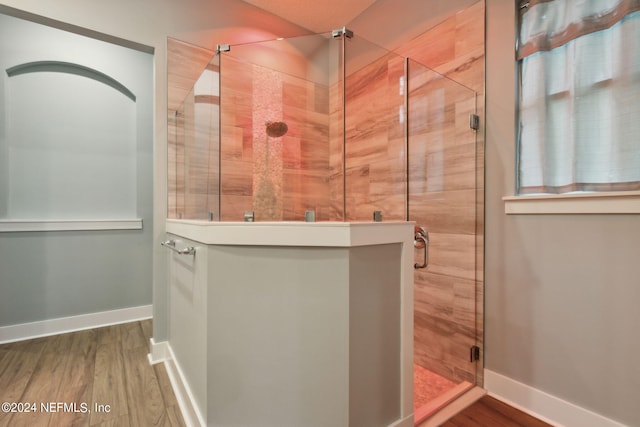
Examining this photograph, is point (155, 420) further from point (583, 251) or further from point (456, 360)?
point (583, 251)

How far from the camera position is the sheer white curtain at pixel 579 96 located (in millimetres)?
1167

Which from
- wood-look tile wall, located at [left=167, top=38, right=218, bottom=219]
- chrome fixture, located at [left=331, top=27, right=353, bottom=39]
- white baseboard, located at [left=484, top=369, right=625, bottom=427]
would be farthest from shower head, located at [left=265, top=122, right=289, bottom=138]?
white baseboard, located at [left=484, top=369, right=625, bottom=427]

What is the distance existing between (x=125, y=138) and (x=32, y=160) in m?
0.69

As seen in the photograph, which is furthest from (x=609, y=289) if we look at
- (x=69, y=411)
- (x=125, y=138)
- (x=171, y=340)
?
(x=125, y=138)

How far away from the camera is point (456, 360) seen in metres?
1.74

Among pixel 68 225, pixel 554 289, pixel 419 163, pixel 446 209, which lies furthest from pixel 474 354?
pixel 68 225

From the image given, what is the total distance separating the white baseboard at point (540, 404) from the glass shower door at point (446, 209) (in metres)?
0.12

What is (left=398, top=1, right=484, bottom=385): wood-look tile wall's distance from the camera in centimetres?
166

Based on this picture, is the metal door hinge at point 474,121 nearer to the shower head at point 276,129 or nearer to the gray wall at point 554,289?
the gray wall at point 554,289

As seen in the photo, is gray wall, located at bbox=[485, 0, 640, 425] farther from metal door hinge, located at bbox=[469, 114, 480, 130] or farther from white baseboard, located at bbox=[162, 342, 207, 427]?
white baseboard, located at bbox=[162, 342, 207, 427]

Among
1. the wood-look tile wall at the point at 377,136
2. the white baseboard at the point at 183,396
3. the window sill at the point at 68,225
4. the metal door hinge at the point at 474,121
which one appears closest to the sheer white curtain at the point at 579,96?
the metal door hinge at the point at 474,121

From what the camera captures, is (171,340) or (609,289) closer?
(609,289)

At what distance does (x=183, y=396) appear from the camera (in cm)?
147

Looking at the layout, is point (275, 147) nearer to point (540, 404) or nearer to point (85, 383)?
point (85, 383)
